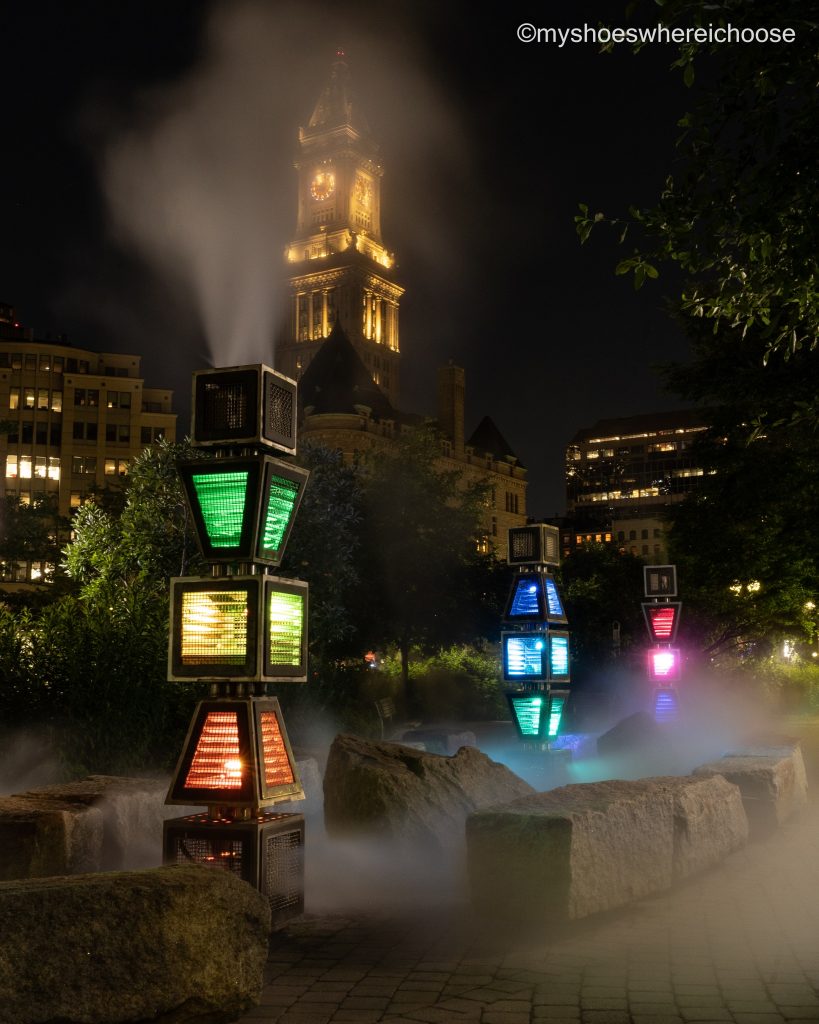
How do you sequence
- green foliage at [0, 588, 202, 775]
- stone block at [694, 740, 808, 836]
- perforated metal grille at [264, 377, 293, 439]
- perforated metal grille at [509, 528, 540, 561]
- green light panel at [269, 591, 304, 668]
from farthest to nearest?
perforated metal grille at [509, 528, 540, 561]
green foliage at [0, 588, 202, 775]
stone block at [694, 740, 808, 836]
perforated metal grille at [264, 377, 293, 439]
green light panel at [269, 591, 304, 668]

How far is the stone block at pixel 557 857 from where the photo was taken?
7.23 metres

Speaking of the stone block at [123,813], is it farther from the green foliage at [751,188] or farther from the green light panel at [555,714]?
the green light panel at [555,714]

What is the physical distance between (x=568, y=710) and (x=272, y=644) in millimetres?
28753

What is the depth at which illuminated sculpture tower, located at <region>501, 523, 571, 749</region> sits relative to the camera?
1800 cm

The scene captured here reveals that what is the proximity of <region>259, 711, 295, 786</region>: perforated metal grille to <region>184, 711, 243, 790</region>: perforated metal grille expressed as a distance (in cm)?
19

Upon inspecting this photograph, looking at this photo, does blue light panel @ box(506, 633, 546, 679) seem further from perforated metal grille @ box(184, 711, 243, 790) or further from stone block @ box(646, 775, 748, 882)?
perforated metal grille @ box(184, 711, 243, 790)

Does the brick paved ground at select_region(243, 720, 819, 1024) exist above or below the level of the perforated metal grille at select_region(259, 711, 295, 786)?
below

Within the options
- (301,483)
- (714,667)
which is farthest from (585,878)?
(714,667)

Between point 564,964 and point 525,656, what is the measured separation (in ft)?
39.0

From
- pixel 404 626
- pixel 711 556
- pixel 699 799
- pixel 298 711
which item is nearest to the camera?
pixel 699 799

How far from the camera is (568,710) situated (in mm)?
34938

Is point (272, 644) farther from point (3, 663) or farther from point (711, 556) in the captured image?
point (711, 556)

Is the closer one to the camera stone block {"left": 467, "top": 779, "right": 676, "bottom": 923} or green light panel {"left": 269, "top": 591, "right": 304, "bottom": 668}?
stone block {"left": 467, "top": 779, "right": 676, "bottom": 923}

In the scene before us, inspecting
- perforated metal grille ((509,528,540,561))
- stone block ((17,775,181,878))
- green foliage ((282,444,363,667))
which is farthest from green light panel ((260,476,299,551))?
green foliage ((282,444,363,667))
